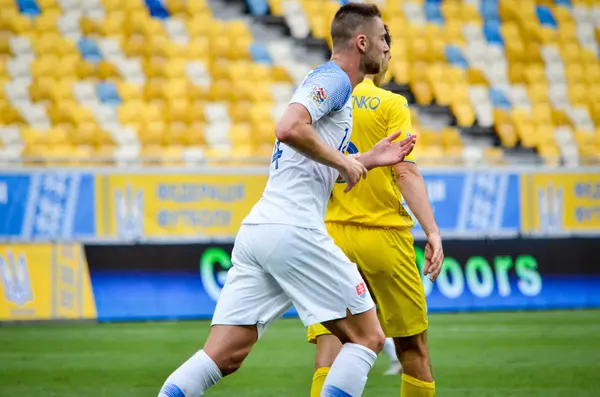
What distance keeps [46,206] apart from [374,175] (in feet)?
23.0

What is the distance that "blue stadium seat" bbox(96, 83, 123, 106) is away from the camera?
14.7m

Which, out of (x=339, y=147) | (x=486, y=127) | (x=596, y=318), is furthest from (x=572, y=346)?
(x=486, y=127)

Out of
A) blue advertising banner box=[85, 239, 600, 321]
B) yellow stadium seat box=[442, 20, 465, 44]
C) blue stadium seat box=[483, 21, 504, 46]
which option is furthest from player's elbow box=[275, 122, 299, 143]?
blue stadium seat box=[483, 21, 504, 46]

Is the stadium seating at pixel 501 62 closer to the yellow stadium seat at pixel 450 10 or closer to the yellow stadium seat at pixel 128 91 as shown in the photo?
the yellow stadium seat at pixel 450 10

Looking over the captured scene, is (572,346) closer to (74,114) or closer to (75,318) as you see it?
(75,318)

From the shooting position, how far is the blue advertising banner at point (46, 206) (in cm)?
1128

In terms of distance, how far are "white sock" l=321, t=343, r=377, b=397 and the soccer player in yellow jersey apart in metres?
0.67

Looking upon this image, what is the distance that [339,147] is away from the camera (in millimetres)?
4344

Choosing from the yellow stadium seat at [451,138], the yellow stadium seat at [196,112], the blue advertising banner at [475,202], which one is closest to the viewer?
the blue advertising banner at [475,202]

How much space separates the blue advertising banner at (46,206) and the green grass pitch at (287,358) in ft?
3.50

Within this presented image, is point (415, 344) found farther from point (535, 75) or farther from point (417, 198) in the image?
point (535, 75)

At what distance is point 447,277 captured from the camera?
1196 cm

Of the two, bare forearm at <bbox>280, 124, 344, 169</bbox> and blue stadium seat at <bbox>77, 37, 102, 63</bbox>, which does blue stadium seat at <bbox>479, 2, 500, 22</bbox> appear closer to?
blue stadium seat at <bbox>77, 37, 102, 63</bbox>

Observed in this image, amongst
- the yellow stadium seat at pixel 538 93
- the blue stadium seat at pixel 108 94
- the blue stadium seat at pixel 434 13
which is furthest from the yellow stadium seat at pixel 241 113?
the yellow stadium seat at pixel 538 93
